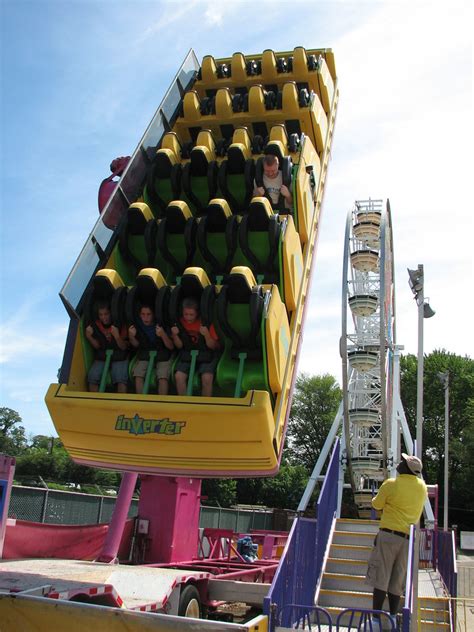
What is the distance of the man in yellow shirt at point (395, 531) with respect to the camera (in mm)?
5234

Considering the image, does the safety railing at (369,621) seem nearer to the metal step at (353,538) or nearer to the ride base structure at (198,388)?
the ride base structure at (198,388)

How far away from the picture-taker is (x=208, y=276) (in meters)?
6.93

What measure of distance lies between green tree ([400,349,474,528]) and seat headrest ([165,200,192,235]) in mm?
34506

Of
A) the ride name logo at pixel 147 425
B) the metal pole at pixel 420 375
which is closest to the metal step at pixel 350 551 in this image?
the metal pole at pixel 420 375

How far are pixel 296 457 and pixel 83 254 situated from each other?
5029 cm

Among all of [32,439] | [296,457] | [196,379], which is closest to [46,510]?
[196,379]

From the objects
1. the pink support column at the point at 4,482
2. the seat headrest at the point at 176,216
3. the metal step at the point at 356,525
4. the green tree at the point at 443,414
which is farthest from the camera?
the green tree at the point at 443,414

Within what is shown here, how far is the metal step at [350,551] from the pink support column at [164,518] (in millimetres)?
1763

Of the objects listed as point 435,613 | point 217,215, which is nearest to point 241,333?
point 217,215

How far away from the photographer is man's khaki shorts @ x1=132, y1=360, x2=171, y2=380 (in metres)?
6.09

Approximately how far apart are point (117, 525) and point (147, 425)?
5.48 ft

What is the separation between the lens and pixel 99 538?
766 cm

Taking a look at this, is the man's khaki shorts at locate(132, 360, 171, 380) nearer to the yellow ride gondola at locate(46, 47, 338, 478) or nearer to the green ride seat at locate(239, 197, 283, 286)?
the yellow ride gondola at locate(46, 47, 338, 478)

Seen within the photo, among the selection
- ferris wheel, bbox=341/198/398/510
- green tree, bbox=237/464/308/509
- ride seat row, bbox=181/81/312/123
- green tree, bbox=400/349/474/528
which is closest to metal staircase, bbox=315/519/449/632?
ride seat row, bbox=181/81/312/123
